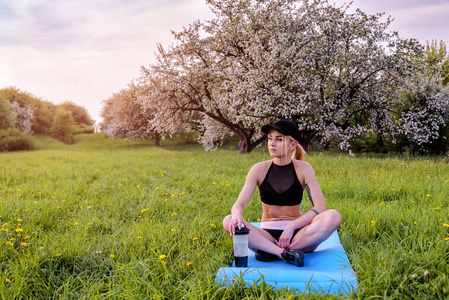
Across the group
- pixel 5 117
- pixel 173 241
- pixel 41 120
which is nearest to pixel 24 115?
pixel 41 120

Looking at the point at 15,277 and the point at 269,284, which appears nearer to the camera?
the point at 269,284

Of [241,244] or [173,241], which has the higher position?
[241,244]

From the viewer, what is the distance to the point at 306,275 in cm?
306

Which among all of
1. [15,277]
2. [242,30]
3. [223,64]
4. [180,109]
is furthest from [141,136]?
[15,277]

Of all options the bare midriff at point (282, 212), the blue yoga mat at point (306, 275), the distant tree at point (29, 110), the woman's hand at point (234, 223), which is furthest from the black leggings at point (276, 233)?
the distant tree at point (29, 110)

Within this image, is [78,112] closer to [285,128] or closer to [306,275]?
A: [285,128]

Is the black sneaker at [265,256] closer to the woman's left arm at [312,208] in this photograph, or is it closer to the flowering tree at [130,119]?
the woman's left arm at [312,208]

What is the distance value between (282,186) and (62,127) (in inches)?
1975

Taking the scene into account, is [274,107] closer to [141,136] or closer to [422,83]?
[422,83]

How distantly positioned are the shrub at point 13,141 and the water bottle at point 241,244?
3454 centimetres

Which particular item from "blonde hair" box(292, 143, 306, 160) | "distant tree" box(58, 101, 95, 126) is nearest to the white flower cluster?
"blonde hair" box(292, 143, 306, 160)

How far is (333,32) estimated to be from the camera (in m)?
15.1

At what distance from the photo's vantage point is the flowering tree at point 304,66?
45.8ft

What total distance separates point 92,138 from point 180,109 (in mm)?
35265
